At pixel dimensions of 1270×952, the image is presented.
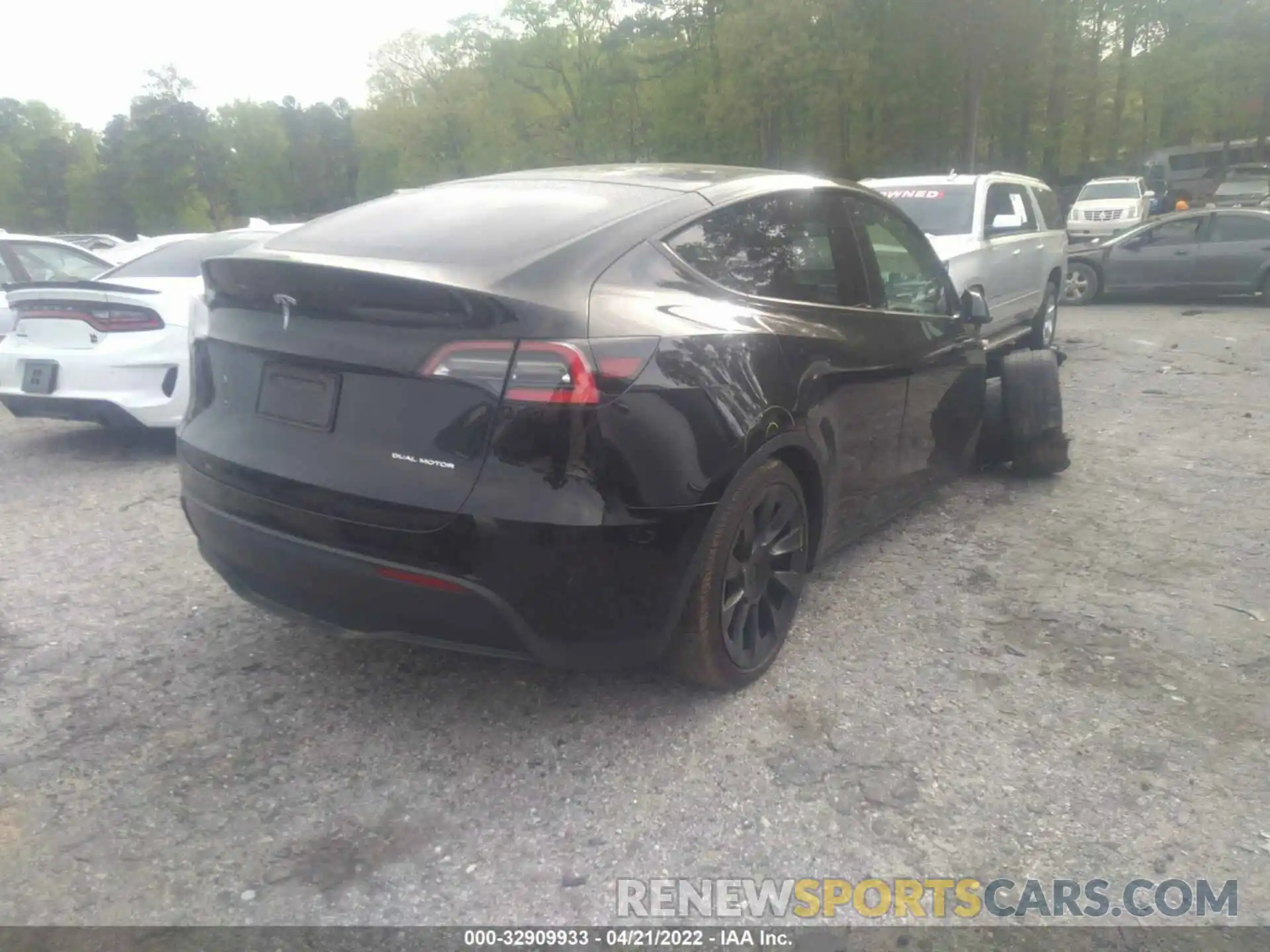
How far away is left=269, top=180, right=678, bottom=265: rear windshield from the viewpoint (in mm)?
2912

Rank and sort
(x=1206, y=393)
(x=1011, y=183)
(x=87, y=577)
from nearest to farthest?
(x=87, y=577)
(x=1206, y=393)
(x=1011, y=183)

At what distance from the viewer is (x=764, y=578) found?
133 inches

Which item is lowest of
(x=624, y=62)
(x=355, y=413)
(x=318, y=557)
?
(x=318, y=557)

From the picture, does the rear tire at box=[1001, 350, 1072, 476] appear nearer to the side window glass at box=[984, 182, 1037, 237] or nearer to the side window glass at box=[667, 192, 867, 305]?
the side window glass at box=[667, 192, 867, 305]

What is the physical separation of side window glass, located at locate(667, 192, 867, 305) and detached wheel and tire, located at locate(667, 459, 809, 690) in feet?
2.13

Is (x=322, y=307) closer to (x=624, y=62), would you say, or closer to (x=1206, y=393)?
(x=1206, y=393)

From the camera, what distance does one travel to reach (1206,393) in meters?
8.12

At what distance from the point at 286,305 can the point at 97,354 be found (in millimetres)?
3857

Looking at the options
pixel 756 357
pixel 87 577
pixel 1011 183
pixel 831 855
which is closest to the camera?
pixel 831 855

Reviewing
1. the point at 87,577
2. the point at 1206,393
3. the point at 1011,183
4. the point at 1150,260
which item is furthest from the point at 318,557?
the point at 1150,260

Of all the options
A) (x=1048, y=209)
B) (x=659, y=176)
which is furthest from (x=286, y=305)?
(x=1048, y=209)

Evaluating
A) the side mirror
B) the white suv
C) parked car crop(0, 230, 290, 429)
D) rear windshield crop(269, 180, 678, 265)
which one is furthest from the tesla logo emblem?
the white suv

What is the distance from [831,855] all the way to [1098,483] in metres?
3.88

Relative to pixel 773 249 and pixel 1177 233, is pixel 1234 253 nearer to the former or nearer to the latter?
pixel 1177 233
